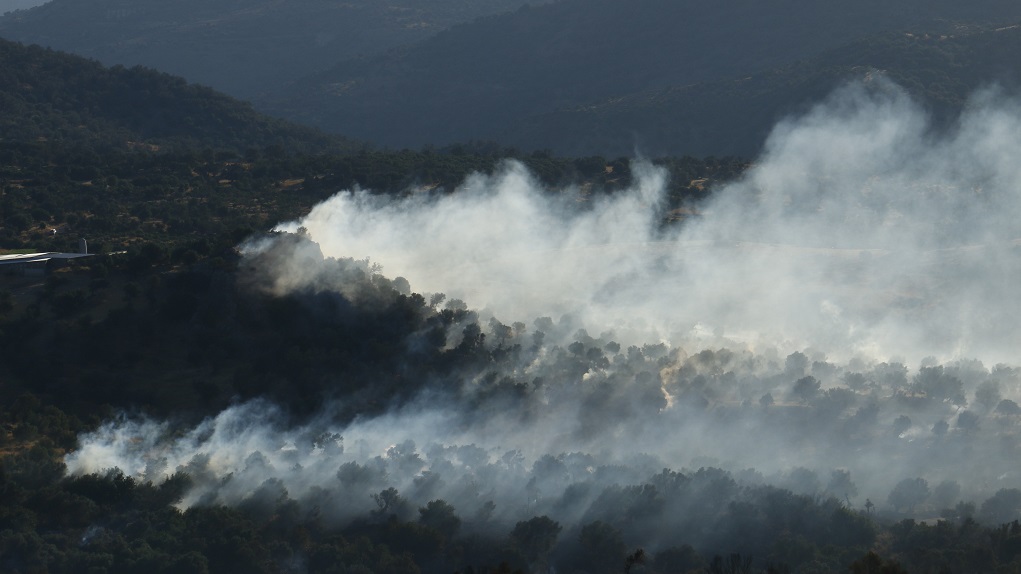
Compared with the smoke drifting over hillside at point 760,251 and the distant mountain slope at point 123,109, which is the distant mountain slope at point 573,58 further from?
the smoke drifting over hillside at point 760,251

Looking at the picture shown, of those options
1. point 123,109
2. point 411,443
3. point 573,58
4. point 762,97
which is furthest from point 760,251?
point 573,58

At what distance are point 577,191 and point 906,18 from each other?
8226 cm

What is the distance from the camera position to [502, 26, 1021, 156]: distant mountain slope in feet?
342

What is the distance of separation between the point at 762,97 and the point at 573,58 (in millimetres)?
63054

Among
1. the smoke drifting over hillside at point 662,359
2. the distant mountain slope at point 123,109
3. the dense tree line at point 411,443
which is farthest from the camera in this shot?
the distant mountain slope at point 123,109

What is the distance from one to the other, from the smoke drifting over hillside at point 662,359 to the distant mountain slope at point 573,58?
66374 mm

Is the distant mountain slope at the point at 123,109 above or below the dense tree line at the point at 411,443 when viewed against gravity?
above

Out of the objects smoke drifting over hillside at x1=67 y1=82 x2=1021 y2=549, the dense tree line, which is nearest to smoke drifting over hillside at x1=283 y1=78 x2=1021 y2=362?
smoke drifting over hillside at x1=67 y1=82 x2=1021 y2=549

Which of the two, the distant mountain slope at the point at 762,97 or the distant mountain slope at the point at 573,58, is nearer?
the distant mountain slope at the point at 762,97

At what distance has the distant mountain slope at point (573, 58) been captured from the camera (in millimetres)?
148500

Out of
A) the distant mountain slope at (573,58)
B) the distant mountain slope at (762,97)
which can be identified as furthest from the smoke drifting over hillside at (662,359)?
the distant mountain slope at (573,58)

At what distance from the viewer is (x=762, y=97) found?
119 metres

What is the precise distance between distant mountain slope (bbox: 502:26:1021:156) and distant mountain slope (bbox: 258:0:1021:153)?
7.13m

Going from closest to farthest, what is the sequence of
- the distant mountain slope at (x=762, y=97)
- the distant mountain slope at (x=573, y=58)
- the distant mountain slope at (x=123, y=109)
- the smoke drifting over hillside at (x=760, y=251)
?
the smoke drifting over hillside at (x=760, y=251)
the distant mountain slope at (x=762, y=97)
the distant mountain slope at (x=123, y=109)
the distant mountain slope at (x=573, y=58)
